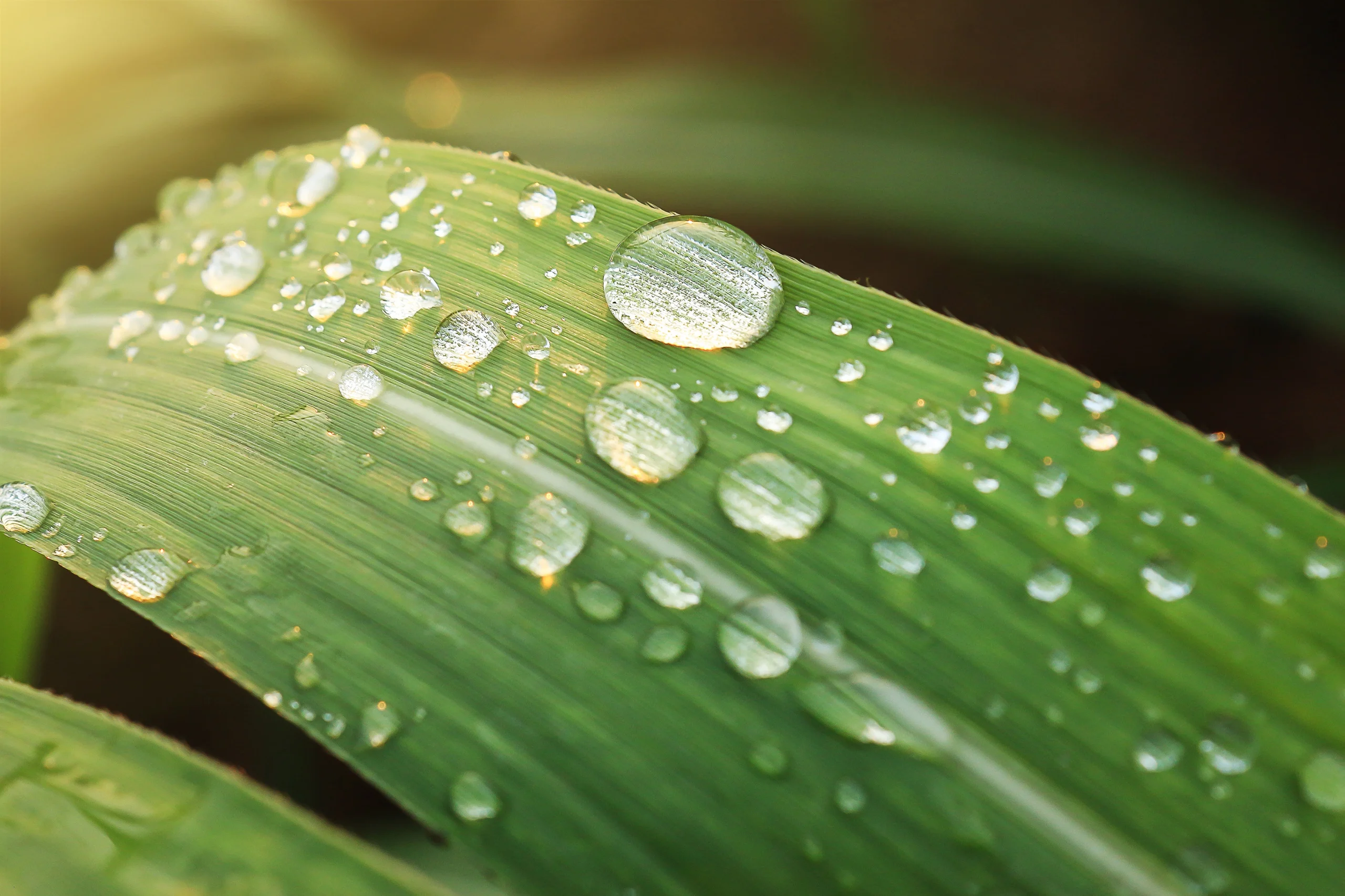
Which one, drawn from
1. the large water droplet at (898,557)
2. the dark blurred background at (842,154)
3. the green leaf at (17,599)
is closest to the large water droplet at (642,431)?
the large water droplet at (898,557)

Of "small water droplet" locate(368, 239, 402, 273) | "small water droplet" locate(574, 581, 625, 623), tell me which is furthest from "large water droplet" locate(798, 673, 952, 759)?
"small water droplet" locate(368, 239, 402, 273)

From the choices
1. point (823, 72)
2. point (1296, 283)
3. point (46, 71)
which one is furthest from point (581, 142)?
point (1296, 283)

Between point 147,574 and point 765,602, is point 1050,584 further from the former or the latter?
point 147,574

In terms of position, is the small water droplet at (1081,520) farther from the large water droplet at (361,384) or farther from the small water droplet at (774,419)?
the large water droplet at (361,384)

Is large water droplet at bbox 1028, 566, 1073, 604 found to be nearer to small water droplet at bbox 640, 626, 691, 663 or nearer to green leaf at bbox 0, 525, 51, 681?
small water droplet at bbox 640, 626, 691, 663

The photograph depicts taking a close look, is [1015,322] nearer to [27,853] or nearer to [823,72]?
[823,72]

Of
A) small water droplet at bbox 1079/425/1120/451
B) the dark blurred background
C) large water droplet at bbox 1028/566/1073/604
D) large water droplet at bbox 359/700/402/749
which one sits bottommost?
large water droplet at bbox 359/700/402/749
